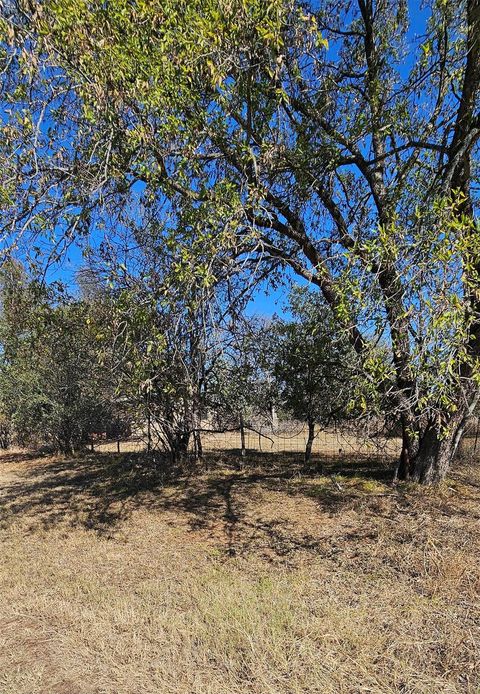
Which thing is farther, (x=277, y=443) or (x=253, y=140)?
(x=277, y=443)

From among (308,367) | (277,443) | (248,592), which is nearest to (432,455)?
(308,367)

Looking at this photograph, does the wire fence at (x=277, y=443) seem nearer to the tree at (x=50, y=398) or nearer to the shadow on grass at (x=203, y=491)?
the shadow on grass at (x=203, y=491)

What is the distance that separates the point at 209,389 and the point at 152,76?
237 inches

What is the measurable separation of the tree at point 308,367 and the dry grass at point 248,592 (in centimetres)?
200

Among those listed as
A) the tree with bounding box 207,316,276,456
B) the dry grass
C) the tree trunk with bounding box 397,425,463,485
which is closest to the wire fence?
the tree with bounding box 207,316,276,456

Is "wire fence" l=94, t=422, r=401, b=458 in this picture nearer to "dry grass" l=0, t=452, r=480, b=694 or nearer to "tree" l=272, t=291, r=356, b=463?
"tree" l=272, t=291, r=356, b=463

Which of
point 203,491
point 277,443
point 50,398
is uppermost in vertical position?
point 50,398

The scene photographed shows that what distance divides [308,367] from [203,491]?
123 inches

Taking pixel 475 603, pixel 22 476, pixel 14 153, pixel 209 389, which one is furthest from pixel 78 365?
pixel 475 603

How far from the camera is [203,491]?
25.4ft

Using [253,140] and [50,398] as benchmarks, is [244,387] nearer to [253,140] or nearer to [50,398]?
[253,140]

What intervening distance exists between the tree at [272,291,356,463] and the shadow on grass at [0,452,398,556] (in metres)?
1.27

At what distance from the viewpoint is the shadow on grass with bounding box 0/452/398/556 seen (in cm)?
→ 577

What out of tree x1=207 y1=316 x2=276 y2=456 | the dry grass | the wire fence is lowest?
the dry grass
